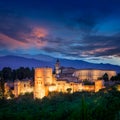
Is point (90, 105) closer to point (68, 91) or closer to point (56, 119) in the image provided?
point (56, 119)

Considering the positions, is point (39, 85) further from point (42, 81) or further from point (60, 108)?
point (60, 108)

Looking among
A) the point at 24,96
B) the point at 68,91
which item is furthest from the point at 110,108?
the point at 24,96

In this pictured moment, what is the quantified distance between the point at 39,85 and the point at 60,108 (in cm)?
678

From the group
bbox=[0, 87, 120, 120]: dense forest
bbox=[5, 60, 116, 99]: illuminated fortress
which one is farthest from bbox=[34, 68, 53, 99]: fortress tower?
bbox=[0, 87, 120, 120]: dense forest

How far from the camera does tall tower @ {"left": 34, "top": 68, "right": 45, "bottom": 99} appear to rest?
26.2m

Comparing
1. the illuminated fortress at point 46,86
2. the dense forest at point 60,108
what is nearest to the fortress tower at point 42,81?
the illuminated fortress at point 46,86

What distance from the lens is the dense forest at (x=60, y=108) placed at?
16.4m

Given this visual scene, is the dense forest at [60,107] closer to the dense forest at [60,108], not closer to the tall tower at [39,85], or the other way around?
the dense forest at [60,108]

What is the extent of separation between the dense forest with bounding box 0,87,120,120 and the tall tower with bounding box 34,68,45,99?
0.68 metres

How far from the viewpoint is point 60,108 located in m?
20.5

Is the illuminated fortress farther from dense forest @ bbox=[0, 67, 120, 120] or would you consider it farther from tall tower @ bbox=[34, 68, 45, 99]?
dense forest @ bbox=[0, 67, 120, 120]

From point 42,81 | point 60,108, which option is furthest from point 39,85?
point 60,108

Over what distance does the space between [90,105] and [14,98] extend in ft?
35.1

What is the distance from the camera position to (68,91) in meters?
26.4
